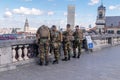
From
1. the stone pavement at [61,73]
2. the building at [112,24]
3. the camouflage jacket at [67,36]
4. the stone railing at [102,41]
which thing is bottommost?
the stone pavement at [61,73]

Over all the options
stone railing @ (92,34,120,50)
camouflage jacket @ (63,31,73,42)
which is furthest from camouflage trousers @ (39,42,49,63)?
stone railing @ (92,34,120,50)

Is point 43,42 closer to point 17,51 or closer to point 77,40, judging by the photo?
point 17,51

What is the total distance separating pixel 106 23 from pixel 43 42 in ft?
357

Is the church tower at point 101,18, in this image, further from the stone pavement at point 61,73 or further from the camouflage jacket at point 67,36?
the stone pavement at point 61,73

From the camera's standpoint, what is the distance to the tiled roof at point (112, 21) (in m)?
115

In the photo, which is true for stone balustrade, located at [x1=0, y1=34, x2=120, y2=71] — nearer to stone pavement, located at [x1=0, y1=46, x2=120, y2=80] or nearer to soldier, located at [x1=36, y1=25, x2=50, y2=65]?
stone pavement, located at [x1=0, y1=46, x2=120, y2=80]

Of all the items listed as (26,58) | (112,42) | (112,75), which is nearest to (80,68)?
(112,75)

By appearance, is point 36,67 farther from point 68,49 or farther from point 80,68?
A: point 68,49

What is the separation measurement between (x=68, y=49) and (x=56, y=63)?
1424mm

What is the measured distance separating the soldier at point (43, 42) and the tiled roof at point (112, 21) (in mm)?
107201

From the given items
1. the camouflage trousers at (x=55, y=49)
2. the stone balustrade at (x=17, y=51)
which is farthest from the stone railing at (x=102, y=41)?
the stone balustrade at (x=17, y=51)

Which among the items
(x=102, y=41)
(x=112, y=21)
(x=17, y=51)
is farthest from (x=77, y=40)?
(x=112, y=21)

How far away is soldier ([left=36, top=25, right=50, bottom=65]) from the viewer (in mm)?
10359

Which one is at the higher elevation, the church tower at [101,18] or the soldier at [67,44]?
the church tower at [101,18]
